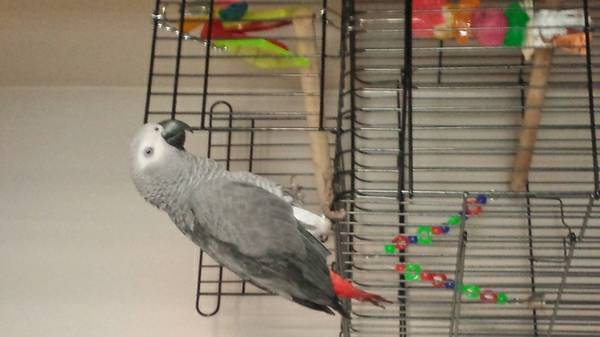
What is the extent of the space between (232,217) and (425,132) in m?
0.57

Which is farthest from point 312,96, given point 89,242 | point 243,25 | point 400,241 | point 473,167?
point 89,242

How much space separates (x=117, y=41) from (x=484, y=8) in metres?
0.66

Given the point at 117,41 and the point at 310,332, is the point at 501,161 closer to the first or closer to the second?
the point at 310,332

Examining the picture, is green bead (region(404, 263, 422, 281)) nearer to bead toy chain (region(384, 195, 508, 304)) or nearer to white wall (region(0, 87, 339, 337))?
bead toy chain (region(384, 195, 508, 304))

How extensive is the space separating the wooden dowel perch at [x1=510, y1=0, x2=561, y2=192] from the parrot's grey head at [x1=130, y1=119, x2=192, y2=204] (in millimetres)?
532

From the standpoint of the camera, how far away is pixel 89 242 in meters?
1.25

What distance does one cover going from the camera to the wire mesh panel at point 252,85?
94 cm

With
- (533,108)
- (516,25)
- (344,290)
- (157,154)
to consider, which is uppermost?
(516,25)

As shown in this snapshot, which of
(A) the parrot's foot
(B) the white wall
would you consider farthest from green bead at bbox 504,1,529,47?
(B) the white wall

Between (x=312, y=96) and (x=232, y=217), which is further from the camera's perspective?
(x=312, y=96)

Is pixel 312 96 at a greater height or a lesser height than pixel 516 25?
lesser

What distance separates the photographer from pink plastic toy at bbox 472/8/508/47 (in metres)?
0.91

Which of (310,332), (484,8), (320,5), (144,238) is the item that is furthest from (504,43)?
(144,238)

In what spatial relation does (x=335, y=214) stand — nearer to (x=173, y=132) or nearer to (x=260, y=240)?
(x=260, y=240)
